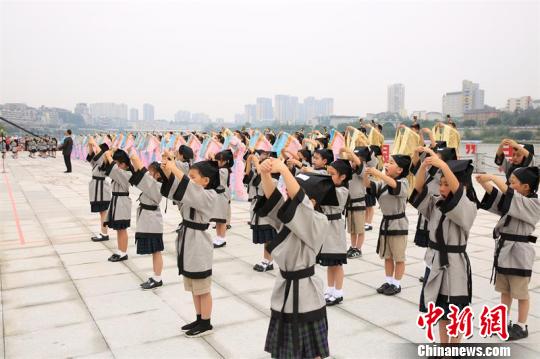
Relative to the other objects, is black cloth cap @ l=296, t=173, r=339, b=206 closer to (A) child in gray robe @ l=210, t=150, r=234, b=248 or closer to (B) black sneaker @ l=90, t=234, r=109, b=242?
(A) child in gray robe @ l=210, t=150, r=234, b=248

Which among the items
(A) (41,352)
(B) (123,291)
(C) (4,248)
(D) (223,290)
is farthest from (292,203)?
(C) (4,248)

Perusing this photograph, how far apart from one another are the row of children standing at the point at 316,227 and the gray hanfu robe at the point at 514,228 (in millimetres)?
21

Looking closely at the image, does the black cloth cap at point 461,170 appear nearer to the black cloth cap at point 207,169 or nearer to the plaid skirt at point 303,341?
the plaid skirt at point 303,341

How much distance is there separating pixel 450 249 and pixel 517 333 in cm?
158

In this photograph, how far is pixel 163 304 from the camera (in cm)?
597

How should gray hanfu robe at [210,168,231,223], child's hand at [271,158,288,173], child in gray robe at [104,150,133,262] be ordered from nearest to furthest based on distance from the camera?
1. child's hand at [271,158,288,173]
2. child in gray robe at [104,150,133,262]
3. gray hanfu robe at [210,168,231,223]

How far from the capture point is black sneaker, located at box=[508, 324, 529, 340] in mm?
4844

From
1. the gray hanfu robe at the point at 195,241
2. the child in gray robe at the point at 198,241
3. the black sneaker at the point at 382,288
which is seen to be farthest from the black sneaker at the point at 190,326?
the black sneaker at the point at 382,288

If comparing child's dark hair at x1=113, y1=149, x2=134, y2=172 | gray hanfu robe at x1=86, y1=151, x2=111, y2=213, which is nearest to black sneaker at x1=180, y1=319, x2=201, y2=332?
child's dark hair at x1=113, y1=149, x2=134, y2=172

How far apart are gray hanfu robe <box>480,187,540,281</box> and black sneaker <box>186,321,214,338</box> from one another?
3263 millimetres

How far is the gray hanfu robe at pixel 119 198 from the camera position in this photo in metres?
7.50

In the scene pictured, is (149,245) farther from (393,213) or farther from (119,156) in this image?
(393,213)

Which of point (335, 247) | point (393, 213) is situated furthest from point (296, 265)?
point (393, 213)

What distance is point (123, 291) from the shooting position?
6.46 meters
